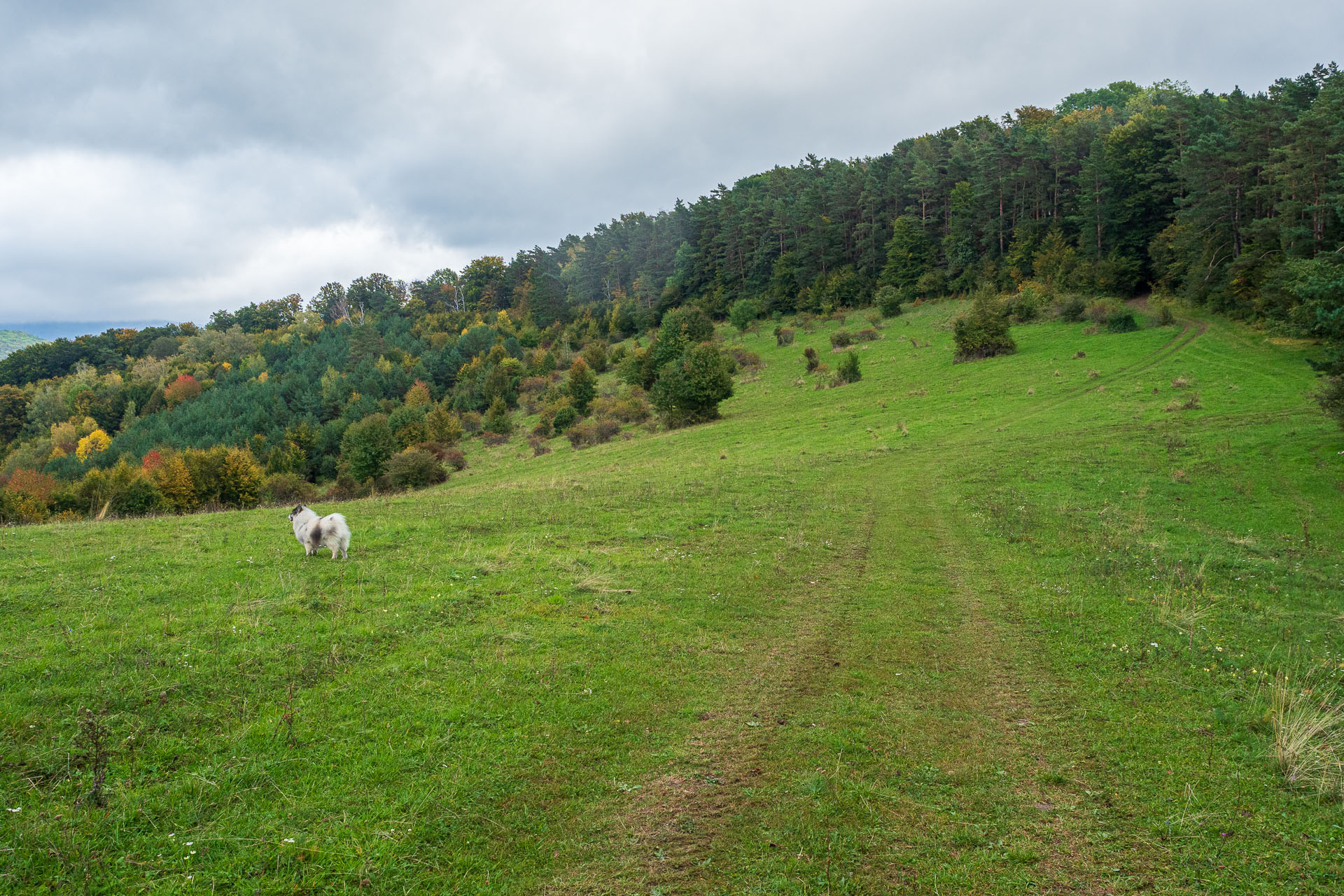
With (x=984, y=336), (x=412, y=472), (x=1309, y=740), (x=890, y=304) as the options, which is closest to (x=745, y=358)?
(x=890, y=304)

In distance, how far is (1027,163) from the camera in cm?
7806

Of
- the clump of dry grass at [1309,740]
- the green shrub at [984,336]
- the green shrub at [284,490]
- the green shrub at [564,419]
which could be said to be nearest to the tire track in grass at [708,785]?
the clump of dry grass at [1309,740]

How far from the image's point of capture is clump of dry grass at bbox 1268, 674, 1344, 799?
6504 mm

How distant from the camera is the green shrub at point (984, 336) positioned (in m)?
51.4

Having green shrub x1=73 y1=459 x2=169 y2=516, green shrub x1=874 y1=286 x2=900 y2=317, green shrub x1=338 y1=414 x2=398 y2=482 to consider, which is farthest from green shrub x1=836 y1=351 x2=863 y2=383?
green shrub x1=73 y1=459 x2=169 y2=516

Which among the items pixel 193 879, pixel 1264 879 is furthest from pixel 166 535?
pixel 1264 879

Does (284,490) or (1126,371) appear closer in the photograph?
(1126,371)

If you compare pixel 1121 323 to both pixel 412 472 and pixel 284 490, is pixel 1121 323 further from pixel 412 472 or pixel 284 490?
pixel 284 490

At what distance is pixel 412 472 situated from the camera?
45.5 meters

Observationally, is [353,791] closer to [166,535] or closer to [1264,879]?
[1264,879]

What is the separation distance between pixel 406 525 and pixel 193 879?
12.5 metres

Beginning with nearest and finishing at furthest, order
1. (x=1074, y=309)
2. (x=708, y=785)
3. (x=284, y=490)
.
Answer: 1. (x=708, y=785)
2. (x=1074, y=309)
3. (x=284, y=490)

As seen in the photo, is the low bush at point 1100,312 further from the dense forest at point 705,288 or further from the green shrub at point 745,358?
the green shrub at point 745,358

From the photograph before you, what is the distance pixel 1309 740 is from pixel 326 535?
1584 centimetres
